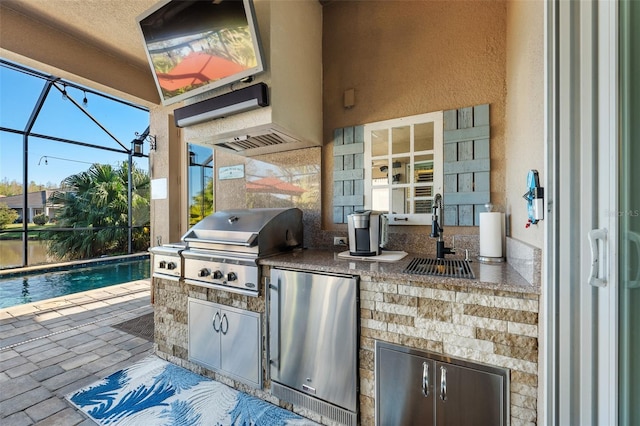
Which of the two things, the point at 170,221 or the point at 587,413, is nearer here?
the point at 587,413

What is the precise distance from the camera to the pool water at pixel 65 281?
443 centimetres

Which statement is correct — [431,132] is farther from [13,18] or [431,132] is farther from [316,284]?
[13,18]

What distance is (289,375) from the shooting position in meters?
1.75

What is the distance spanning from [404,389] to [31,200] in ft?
28.3

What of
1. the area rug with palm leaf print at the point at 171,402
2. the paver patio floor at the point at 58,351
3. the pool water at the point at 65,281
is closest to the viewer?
the area rug with palm leaf print at the point at 171,402

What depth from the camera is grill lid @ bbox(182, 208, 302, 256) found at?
6.36ft

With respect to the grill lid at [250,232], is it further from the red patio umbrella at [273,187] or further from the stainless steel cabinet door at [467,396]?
the stainless steel cabinet door at [467,396]

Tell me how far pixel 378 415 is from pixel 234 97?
2.21 metres

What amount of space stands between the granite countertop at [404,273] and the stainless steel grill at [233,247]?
0.13 meters

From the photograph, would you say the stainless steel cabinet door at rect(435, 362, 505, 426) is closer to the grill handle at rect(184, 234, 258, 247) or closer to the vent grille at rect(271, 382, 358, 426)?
the vent grille at rect(271, 382, 358, 426)

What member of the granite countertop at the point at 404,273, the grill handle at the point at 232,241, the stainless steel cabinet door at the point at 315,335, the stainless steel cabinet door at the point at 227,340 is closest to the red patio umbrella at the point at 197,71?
the grill handle at the point at 232,241

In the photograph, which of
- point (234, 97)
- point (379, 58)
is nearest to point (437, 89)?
point (379, 58)

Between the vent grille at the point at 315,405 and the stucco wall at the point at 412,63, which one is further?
the stucco wall at the point at 412,63

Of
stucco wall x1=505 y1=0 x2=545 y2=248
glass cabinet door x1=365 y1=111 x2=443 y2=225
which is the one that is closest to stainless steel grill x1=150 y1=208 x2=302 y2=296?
glass cabinet door x1=365 y1=111 x2=443 y2=225
